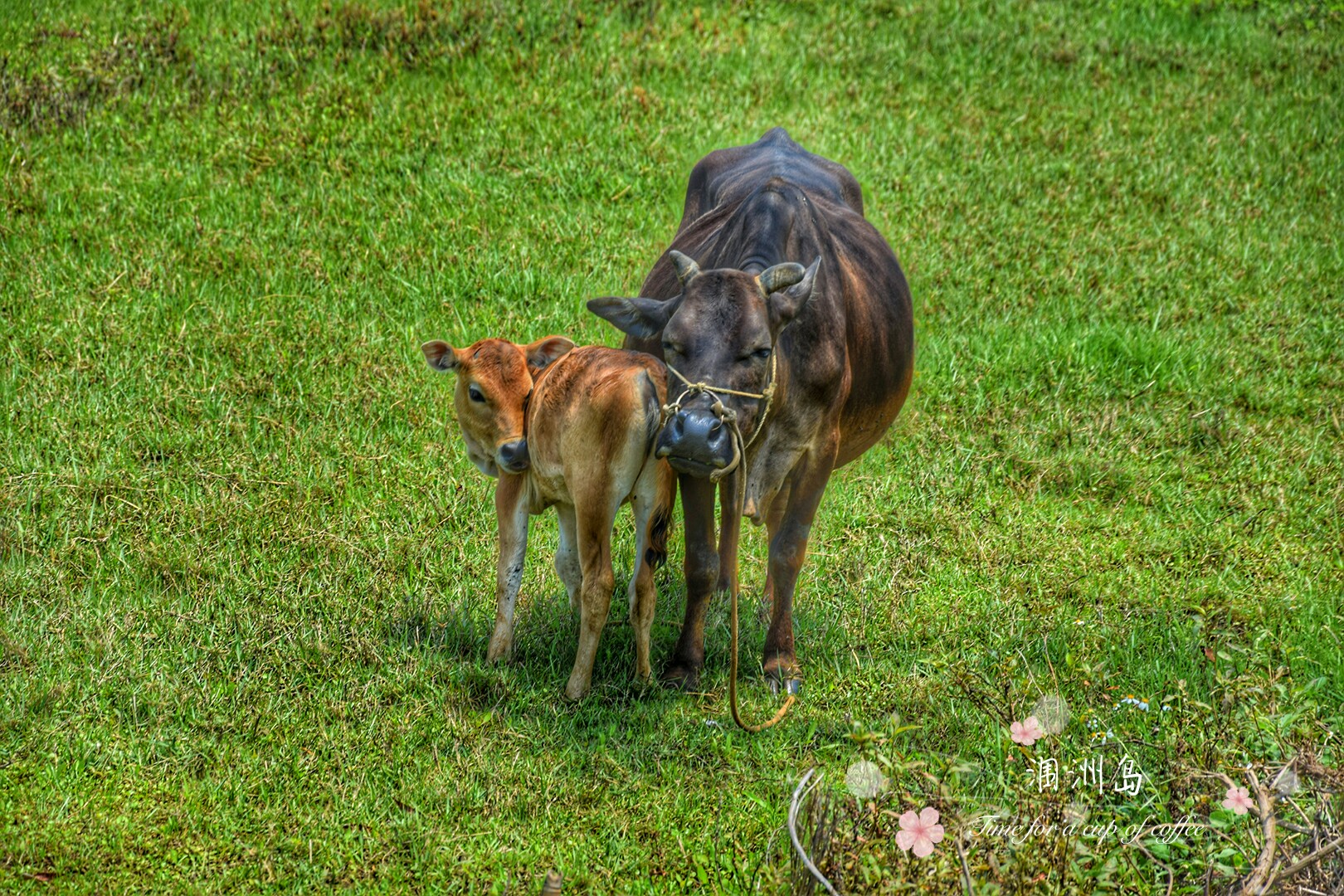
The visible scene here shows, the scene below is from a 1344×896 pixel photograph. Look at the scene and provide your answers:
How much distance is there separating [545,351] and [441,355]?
0.48 m

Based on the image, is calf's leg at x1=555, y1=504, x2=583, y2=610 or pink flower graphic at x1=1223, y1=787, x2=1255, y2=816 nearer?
pink flower graphic at x1=1223, y1=787, x2=1255, y2=816

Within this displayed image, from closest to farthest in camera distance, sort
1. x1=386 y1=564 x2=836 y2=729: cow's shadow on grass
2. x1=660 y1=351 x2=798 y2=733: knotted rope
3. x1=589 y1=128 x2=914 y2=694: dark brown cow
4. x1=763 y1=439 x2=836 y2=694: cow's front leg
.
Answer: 1. x1=660 y1=351 x2=798 y2=733: knotted rope
2. x1=589 y1=128 x2=914 y2=694: dark brown cow
3. x1=386 y1=564 x2=836 y2=729: cow's shadow on grass
4. x1=763 y1=439 x2=836 y2=694: cow's front leg

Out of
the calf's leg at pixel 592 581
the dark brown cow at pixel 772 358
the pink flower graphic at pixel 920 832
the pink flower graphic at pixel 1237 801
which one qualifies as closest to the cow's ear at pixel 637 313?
the dark brown cow at pixel 772 358

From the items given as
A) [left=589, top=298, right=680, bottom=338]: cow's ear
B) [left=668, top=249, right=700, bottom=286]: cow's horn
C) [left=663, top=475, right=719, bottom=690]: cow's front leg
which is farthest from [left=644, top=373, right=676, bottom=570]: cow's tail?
[left=668, top=249, right=700, bottom=286]: cow's horn

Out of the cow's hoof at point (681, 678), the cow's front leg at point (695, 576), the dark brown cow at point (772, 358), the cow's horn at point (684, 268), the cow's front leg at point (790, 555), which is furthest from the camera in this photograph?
the cow's front leg at point (790, 555)

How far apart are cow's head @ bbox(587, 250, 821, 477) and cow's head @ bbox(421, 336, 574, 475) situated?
54 cm

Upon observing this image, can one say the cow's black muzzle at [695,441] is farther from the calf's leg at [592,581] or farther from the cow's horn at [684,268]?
the cow's horn at [684,268]

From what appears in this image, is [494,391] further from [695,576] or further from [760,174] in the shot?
[760,174]

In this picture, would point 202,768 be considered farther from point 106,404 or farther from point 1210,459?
point 1210,459

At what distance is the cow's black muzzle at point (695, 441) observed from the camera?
199 inches

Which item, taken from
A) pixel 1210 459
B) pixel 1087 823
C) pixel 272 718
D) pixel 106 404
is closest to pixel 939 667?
pixel 1087 823

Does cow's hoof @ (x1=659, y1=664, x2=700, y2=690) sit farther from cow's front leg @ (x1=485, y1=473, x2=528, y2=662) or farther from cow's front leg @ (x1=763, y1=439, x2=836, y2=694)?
cow's front leg @ (x1=485, y1=473, x2=528, y2=662)

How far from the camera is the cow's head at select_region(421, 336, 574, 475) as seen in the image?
5859mm

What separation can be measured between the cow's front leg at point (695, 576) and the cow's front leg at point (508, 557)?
72cm
